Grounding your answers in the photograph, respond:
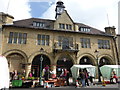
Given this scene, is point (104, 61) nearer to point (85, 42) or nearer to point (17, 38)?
point (85, 42)

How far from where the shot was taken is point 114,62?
80.6 ft

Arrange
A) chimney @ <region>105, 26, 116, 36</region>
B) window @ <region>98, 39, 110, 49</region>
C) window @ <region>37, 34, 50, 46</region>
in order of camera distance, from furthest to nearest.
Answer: chimney @ <region>105, 26, 116, 36</region> < window @ <region>98, 39, 110, 49</region> < window @ <region>37, 34, 50, 46</region>

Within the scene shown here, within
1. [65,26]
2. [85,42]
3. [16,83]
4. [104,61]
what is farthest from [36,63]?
[104,61]

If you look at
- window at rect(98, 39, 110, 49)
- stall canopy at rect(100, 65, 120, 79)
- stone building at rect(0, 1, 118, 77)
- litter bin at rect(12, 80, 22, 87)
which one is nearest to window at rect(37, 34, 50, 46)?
stone building at rect(0, 1, 118, 77)

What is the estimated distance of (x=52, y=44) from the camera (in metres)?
21.9

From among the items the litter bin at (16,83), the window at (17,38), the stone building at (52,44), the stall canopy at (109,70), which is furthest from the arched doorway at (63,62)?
the litter bin at (16,83)

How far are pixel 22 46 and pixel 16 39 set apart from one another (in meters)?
1.67

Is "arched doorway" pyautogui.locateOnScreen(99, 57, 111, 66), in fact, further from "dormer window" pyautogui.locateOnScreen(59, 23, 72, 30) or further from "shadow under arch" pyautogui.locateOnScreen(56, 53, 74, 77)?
"dormer window" pyautogui.locateOnScreen(59, 23, 72, 30)

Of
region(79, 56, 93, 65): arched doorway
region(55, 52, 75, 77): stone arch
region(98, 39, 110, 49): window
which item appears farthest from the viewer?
region(98, 39, 110, 49): window

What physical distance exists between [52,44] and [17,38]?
6.31 m

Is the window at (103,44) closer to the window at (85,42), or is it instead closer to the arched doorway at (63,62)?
the window at (85,42)

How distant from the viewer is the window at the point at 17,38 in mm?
20266

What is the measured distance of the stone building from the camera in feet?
66.1

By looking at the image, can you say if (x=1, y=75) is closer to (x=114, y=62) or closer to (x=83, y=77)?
(x=83, y=77)
